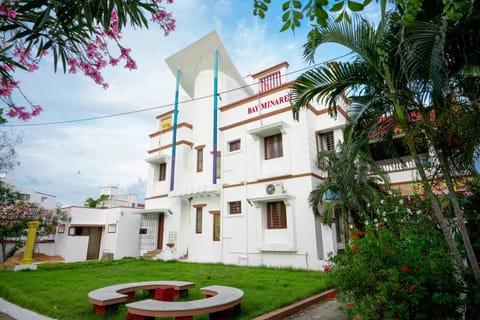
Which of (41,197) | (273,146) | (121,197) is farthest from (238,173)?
(41,197)

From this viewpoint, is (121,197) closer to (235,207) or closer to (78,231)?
(78,231)

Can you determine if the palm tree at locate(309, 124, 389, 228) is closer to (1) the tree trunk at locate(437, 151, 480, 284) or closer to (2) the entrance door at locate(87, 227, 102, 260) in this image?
(1) the tree trunk at locate(437, 151, 480, 284)

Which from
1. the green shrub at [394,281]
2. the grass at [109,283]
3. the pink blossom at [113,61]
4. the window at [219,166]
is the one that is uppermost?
the window at [219,166]

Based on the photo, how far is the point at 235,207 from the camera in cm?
1321

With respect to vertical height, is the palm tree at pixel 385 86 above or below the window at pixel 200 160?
below

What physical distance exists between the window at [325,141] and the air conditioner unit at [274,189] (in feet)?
8.55

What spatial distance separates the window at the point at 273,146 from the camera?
12698 millimetres

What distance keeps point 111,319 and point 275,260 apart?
25.2 ft

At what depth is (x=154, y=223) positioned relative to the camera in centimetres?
1662

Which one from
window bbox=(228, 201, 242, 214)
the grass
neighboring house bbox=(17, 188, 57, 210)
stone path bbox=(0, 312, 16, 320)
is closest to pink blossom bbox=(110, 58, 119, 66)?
the grass

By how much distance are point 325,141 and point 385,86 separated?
8.30 metres

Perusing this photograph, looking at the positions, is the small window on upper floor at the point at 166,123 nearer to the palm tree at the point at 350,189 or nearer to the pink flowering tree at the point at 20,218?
the pink flowering tree at the point at 20,218

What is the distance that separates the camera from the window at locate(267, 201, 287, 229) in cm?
1163

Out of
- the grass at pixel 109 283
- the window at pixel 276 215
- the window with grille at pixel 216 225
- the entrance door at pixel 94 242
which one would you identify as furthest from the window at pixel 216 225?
the entrance door at pixel 94 242
